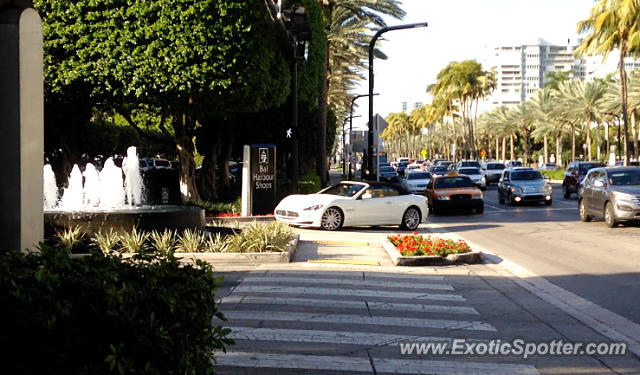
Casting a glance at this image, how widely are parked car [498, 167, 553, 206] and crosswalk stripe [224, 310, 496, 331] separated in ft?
77.6

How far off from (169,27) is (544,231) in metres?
12.3

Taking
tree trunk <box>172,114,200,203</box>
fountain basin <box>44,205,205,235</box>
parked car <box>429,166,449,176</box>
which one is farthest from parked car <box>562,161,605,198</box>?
fountain basin <box>44,205,205,235</box>

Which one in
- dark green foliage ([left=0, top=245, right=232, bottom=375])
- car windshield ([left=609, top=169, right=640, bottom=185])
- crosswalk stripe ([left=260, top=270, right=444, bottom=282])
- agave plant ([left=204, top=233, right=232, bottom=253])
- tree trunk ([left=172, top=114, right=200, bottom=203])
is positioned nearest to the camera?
dark green foliage ([left=0, top=245, right=232, bottom=375])

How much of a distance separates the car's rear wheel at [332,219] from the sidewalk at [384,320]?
6502mm

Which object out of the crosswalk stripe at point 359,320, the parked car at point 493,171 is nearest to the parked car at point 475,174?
the parked car at point 493,171

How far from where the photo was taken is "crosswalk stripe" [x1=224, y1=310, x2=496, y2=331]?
8117mm

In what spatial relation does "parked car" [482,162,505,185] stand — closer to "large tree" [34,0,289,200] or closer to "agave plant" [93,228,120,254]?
"large tree" [34,0,289,200]

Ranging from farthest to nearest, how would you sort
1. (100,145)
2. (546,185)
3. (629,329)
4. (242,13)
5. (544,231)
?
(100,145), (546,185), (242,13), (544,231), (629,329)

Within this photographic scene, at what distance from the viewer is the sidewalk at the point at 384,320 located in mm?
6484

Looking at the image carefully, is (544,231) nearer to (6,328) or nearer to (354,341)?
(354,341)

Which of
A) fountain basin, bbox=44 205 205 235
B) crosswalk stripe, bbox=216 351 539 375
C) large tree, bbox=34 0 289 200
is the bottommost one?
crosswalk stripe, bbox=216 351 539 375

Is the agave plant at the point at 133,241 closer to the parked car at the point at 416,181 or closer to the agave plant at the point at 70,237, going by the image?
the agave plant at the point at 70,237

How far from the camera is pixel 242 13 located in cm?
2175

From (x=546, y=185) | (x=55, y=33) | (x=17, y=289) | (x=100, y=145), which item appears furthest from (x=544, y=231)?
(x=100, y=145)
